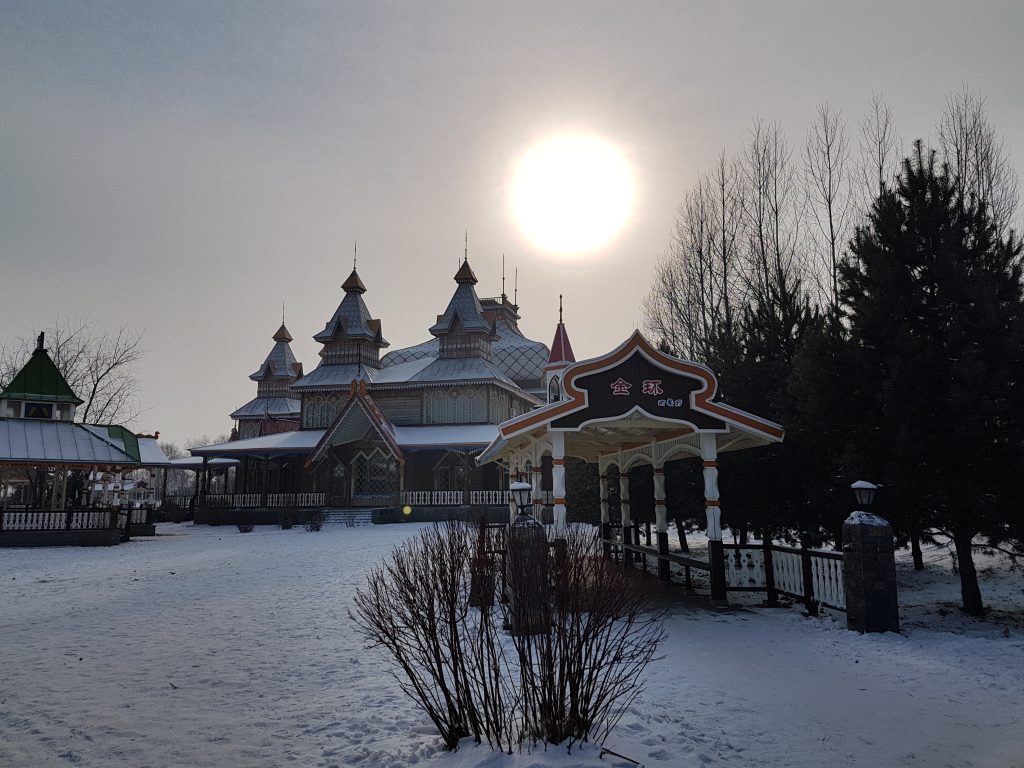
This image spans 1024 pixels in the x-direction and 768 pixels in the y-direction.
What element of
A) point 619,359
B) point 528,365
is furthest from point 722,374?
point 528,365

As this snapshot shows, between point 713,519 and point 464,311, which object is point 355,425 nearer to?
point 464,311

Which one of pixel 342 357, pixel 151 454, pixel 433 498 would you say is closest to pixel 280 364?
pixel 342 357

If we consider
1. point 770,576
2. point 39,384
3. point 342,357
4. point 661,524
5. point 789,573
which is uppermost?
point 342,357

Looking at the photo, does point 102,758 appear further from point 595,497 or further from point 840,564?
point 595,497

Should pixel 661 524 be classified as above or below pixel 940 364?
below

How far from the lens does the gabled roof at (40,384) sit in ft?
82.0

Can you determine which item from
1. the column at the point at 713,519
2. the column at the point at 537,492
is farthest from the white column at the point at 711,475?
the column at the point at 537,492

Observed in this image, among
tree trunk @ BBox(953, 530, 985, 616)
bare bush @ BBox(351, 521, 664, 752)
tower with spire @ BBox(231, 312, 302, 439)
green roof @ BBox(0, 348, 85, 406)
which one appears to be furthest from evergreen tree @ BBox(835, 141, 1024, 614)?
tower with spire @ BBox(231, 312, 302, 439)

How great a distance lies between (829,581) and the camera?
32.8ft

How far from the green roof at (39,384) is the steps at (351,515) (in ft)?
37.8

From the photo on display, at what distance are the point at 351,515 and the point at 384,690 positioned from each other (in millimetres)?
25486

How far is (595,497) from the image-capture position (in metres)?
21.3

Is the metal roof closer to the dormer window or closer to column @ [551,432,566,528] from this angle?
the dormer window

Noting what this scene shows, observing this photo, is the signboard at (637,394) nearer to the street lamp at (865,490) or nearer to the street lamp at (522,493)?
the street lamp at (522,493)
